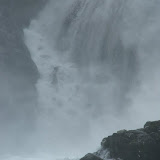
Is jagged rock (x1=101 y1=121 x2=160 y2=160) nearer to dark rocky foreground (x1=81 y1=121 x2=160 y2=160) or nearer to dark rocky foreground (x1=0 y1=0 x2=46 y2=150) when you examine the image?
dark rocky foreground (x1=81 y1=121 x2=160 y2=160)

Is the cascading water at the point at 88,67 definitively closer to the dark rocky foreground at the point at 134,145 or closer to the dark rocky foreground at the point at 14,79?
the dark rocky foreground at the point at 14,79

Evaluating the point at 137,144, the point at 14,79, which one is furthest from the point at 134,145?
the point at 14,79

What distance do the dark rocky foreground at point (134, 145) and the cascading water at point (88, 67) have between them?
55282 millimetres

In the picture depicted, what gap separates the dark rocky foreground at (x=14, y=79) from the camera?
91.4 meters

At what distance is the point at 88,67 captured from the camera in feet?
327

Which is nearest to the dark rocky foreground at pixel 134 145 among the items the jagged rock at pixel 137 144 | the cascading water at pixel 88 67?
the jagged rock at pixel 137 144

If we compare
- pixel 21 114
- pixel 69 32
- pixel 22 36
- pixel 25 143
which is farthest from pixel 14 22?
pixel 25 143

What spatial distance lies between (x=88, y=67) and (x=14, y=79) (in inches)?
676

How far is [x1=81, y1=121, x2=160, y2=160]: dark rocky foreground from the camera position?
27344mm

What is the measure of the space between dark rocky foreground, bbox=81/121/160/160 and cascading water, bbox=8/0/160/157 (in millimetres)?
55282

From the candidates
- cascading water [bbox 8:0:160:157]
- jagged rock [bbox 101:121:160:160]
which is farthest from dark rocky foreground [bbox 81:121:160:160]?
cascading water [bbox 8:0:160:157]

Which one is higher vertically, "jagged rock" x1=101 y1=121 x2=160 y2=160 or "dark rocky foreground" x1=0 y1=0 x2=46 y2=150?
"dark rocky foreground" x1=0 y1=0 x2=46 y2=150

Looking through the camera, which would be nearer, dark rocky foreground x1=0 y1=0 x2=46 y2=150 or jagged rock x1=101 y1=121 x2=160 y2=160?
jagged rock x1=101 y1=121 x2=160 y2=160

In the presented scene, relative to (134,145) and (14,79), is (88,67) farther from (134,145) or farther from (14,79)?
(134,145)
